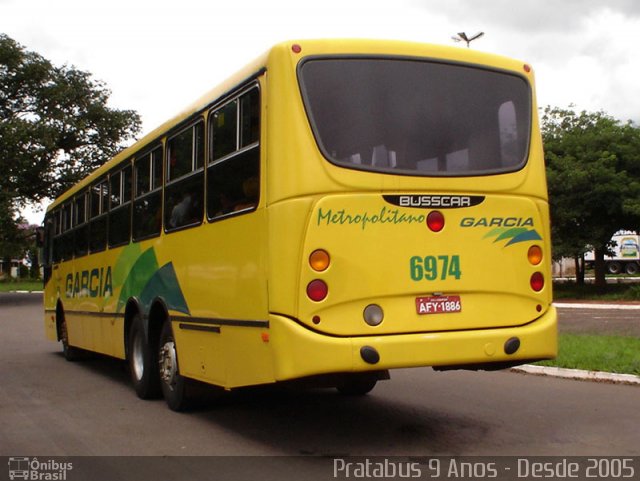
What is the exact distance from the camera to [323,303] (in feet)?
19.8

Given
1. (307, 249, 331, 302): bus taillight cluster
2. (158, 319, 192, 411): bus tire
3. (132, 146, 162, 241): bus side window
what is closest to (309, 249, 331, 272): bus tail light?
(307, 249, 331, 302): bus taillight cluster

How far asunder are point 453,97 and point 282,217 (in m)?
1.84

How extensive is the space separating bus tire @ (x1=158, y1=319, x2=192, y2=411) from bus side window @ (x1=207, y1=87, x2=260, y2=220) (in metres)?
1.82

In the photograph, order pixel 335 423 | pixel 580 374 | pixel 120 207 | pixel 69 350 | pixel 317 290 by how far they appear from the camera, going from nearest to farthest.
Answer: pixel 317 290 < pixel 335 423 < pixel 580 374 < pixel 120 207 < pixel 69 350

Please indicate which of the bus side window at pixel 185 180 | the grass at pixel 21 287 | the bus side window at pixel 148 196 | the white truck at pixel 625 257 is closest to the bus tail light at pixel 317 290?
the bus side window at pixel 185 180

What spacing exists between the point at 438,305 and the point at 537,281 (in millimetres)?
989

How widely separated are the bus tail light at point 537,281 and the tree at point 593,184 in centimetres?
2131

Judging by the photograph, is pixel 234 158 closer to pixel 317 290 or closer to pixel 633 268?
pixel 317 290

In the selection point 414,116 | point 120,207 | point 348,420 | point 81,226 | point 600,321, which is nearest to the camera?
point 414,116

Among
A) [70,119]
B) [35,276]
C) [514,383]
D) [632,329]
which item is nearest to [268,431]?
[514,383]

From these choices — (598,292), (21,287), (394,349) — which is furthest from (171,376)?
(21,287)

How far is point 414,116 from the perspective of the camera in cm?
660

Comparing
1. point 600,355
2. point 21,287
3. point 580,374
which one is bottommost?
point 580,374

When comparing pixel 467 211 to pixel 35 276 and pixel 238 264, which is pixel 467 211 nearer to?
pixel 238 264
